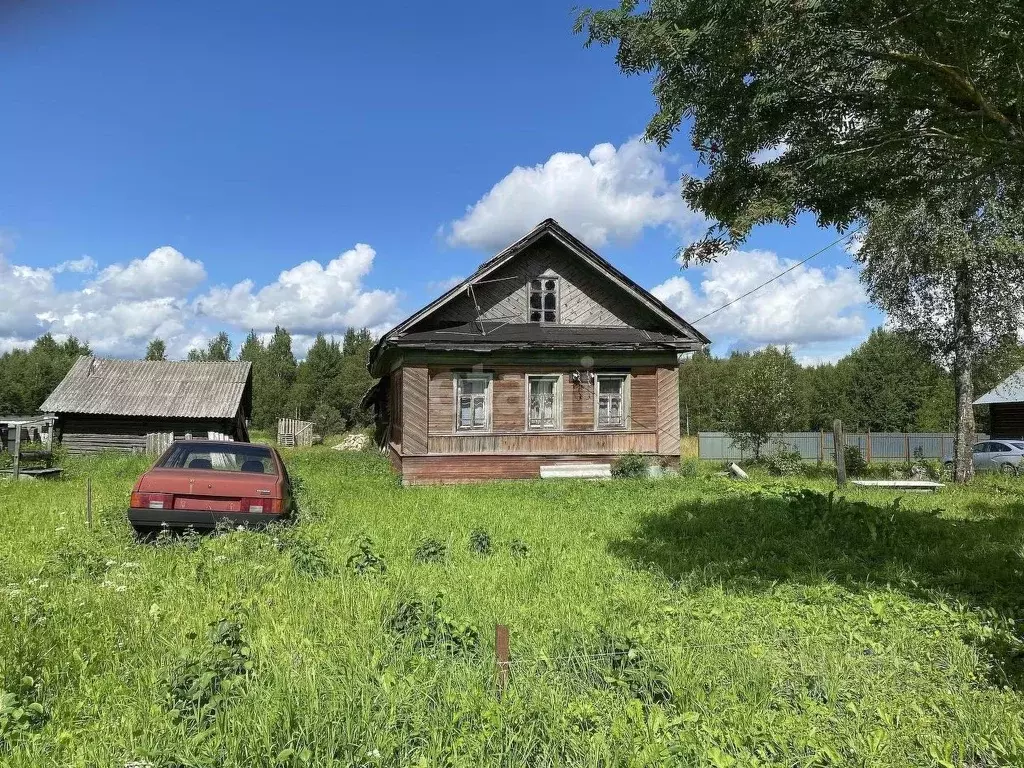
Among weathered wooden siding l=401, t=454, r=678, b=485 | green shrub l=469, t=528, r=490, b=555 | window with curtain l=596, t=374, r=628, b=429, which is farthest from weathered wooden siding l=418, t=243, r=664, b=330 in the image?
green shrub l=469, t=528, r=490, b=555

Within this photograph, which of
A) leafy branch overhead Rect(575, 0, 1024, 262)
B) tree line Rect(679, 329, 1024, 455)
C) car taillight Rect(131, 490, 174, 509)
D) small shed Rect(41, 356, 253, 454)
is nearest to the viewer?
leafy branch overhead Rect(575, 0, 1024, 262)

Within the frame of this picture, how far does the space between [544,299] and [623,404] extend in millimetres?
3544

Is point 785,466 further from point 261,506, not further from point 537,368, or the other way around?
point 261,506

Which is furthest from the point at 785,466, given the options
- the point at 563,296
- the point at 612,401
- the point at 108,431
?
the point at 108,431

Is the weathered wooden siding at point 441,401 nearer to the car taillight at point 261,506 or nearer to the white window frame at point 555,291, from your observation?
the white window frame at point 555,291

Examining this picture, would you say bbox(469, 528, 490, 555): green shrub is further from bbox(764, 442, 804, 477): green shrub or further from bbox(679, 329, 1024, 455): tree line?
bbox(679, 329, 1024, 455): tree line

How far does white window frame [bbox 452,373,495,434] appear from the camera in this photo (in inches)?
623

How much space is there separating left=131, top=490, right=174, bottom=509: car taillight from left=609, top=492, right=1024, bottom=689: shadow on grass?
5463 mm

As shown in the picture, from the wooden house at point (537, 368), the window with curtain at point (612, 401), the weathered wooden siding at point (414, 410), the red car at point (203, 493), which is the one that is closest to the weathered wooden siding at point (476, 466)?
the wooden house at point (537, 368)

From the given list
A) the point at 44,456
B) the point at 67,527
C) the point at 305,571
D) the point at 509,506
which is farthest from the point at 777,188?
the point at 44,456

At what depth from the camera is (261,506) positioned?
784 centimetres

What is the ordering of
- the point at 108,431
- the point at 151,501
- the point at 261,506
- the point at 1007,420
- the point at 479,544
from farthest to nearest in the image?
the point at 1007,420
the point at 108,431
the point at 261,506
the point at 479,544
the point at 151,501

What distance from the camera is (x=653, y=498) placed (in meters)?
12.4

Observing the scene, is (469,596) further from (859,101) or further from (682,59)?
(859,101)
